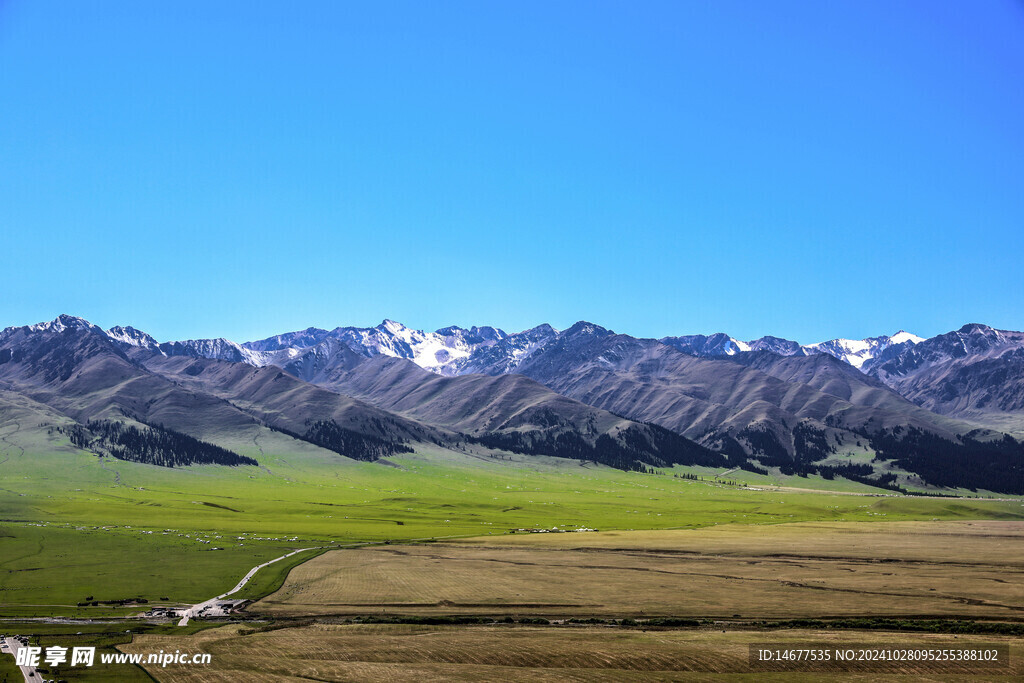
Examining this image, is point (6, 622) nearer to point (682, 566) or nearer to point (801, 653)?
point (801, 653)

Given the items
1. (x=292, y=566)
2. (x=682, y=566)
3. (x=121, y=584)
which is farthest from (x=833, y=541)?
(x=121, y=584)

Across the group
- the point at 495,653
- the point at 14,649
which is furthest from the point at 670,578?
the point at 14,649

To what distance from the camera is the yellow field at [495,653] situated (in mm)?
70000

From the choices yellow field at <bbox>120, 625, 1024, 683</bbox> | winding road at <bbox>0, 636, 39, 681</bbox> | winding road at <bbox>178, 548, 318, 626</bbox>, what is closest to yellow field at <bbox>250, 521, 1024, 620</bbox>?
winding road at <bbox>178, 548, 318, 626</bbox>

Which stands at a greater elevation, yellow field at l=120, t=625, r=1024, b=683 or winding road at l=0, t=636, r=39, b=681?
yellow field at l=120, t=625, r=1024, b=683

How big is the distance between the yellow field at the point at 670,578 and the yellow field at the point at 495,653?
1235cm

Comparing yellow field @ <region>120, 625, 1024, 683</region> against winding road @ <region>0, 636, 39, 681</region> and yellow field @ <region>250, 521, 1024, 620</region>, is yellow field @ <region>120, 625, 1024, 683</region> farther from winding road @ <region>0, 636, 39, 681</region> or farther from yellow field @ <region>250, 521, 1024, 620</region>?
yellow field @ <region>250, 521, 1024, 620</region>

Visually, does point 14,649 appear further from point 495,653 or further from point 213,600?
point 495,653

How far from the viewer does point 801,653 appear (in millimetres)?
75000

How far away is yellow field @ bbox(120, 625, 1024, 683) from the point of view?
70.0m

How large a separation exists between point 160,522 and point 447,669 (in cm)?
15403

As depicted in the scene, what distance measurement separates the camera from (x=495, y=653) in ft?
254

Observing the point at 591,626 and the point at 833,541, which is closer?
the point at 591,626

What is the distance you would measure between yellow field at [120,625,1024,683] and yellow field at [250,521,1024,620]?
40.5 feet
